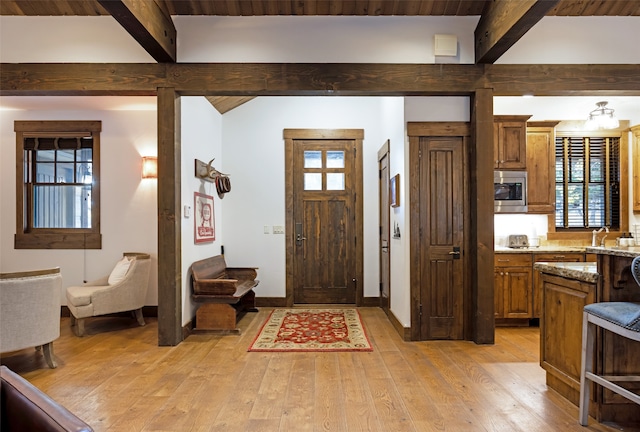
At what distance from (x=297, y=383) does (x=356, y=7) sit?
3.53 meters

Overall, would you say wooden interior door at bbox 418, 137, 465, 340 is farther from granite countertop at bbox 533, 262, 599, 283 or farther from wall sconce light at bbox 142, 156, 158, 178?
wall sconce light at bbox 142, 156, 158, 178

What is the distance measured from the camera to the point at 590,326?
7.69 feet

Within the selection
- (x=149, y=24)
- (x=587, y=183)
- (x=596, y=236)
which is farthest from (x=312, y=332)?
(x=587, y=183)

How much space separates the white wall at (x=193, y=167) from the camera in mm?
4367

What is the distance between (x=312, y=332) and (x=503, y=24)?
3.56 metres

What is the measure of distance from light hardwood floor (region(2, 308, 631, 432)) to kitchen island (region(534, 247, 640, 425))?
153 millimetres

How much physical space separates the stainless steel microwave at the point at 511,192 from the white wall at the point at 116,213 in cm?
439

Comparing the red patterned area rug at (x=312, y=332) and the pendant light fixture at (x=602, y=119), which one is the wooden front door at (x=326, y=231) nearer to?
the red patterned area rug at (x=312, y=332)

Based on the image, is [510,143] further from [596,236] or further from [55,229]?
[55,229]

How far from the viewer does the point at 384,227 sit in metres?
5.65

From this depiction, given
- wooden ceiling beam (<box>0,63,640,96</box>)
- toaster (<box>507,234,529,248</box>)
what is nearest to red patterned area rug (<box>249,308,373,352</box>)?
toaster (<box>507,234,529,248</box>)

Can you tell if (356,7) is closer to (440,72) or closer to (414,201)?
(440,72)

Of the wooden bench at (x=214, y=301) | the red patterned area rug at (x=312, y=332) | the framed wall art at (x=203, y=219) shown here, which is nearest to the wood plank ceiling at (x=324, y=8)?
the framed wall art at (x=203, y=219)

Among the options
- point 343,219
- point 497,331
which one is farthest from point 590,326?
point 343,219
